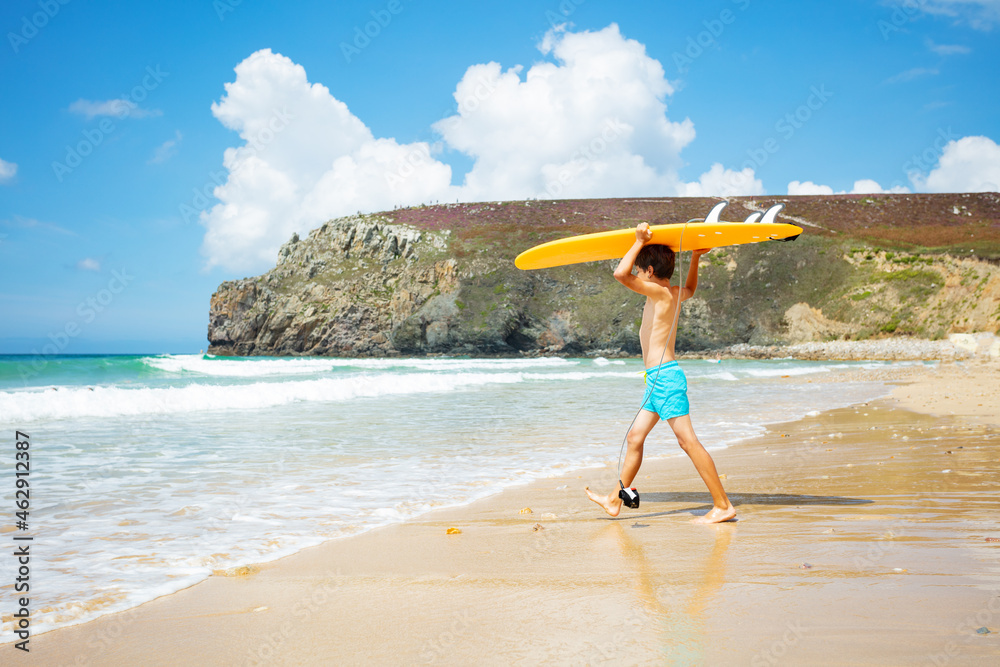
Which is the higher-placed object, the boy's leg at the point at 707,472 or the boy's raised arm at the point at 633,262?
the boy's raised arm at the point at 633,262

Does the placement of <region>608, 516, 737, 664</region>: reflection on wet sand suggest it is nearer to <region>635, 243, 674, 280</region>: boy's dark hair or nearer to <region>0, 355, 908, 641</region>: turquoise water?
<region>635, 243, 674, 280</region>: boy's dark hair

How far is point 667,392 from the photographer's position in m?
3.95

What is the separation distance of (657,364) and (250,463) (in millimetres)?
4342

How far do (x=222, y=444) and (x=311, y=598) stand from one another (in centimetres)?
542

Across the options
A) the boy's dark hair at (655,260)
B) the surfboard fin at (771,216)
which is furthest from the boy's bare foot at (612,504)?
the surfboard fin at (771,216)

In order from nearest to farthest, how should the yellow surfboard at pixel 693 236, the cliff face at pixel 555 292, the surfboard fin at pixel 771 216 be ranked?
the yellow surfboard at pixel 693 236, the surfboard fin at pixel 771 216, the cliff face at pixel 555 292

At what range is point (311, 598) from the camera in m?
2.63

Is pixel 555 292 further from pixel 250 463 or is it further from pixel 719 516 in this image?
pixel 719 516

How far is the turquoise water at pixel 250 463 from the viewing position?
330 cm

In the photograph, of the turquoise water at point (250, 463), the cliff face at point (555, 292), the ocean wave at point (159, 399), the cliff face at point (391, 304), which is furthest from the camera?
the cliff face at point (391, 304)

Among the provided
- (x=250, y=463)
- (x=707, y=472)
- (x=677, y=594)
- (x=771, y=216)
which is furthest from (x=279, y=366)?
(x=677, y=594)

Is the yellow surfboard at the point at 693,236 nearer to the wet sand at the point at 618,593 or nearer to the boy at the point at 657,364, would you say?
the boy at the point at 657,364

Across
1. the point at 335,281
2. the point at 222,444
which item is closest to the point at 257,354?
the point at 335,281

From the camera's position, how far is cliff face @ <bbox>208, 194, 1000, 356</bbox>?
51.7 meters
